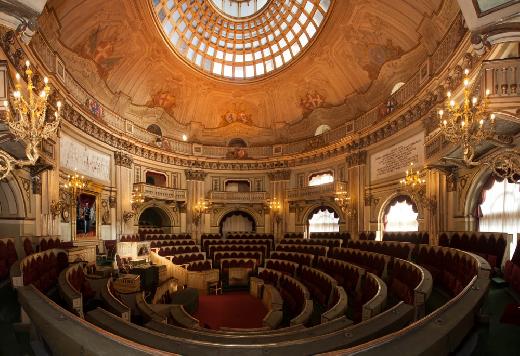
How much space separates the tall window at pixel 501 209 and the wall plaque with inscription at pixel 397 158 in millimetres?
3923

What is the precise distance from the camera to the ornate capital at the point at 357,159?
60.3 ft

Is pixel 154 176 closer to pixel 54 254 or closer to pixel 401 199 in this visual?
pixel 54 254

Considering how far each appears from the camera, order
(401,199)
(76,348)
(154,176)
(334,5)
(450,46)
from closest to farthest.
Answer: (76,348), (450,46), (401,199), (334,5), (154,176)

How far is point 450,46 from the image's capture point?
1137 centimetres

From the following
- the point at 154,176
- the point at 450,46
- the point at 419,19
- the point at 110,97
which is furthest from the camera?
the point at 154,176

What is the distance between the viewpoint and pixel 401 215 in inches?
612

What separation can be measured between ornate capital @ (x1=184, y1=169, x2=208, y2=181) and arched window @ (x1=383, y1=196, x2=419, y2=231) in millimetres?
14110

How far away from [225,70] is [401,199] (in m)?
17.2

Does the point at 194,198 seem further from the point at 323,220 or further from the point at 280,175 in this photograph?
the point at 323,220

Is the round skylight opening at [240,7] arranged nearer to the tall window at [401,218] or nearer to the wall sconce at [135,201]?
the wall sconce at [135,201]

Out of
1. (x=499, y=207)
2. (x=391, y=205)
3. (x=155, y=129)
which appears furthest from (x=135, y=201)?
(x=499, y=207)

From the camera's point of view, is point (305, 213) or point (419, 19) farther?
point (305, 213)

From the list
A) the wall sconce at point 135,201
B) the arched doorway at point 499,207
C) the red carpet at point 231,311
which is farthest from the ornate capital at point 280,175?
the arched doorway at point 499,207

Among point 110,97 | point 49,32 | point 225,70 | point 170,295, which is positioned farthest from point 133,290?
point 225,70
